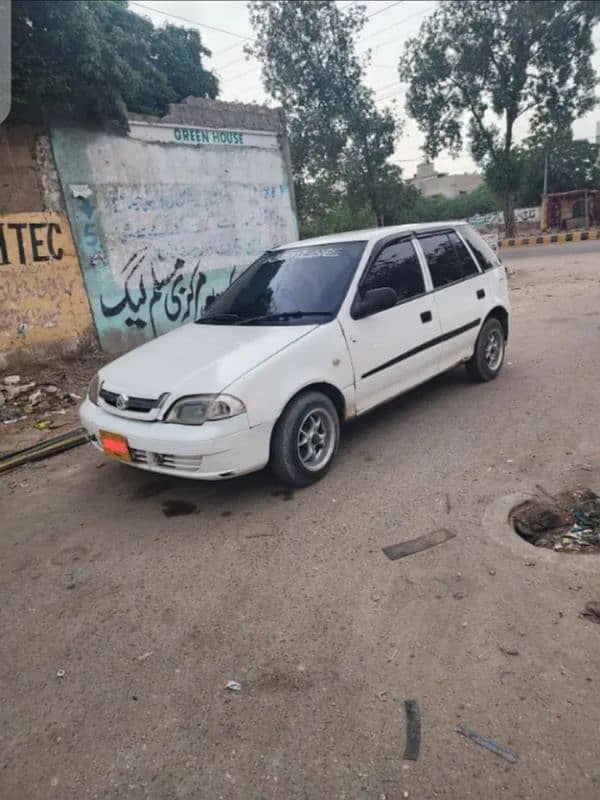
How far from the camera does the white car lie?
354 centimetres

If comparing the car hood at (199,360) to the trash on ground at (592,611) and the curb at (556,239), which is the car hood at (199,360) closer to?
the trash on ground at (592,611)

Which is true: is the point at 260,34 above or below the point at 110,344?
above

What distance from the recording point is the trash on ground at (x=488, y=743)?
1.92 metres

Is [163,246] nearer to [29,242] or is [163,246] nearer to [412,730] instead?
[29,242]

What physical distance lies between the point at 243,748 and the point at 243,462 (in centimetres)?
176

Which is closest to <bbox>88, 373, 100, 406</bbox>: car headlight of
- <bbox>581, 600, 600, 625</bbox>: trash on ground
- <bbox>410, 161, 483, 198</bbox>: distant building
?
<bbox>581, 600, 600, 625</bbox>: trash on ground

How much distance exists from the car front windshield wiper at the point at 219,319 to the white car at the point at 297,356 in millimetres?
12

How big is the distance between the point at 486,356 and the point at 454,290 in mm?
Result: 979

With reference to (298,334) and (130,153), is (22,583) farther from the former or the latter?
(130,153)

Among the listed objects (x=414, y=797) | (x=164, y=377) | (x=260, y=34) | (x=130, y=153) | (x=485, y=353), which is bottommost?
(x=414, y=797)

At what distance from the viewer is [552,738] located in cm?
196

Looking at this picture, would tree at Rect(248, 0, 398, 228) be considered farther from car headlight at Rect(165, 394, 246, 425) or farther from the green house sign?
car headlight at Rect(165, 394, 246, 425)

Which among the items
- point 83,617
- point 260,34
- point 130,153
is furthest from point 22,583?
point 260,34

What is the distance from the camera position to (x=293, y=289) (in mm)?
4555
